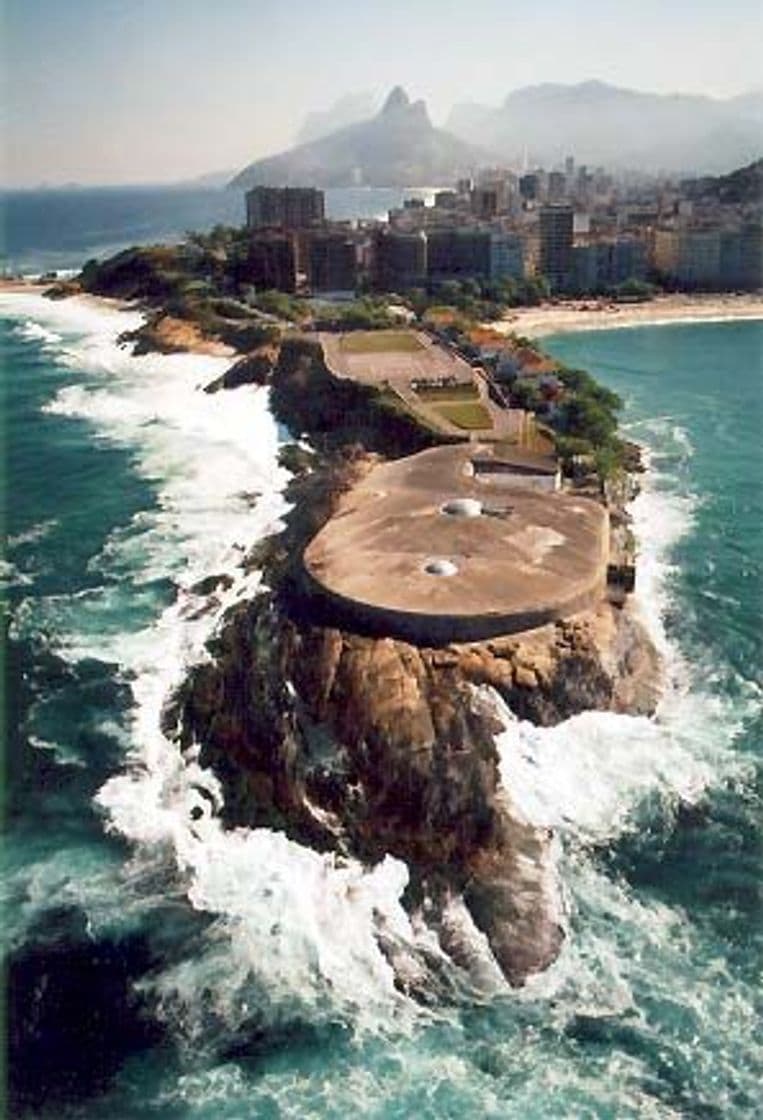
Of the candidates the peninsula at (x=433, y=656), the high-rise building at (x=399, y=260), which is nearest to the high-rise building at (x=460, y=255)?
the high-rise building at (x=399, y=260)

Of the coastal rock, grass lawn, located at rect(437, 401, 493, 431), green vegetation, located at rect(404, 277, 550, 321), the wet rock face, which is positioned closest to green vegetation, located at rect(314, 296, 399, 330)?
the coastal rock

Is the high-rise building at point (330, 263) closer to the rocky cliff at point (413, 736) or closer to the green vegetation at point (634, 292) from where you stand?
the green vegetation at point (634, 292)

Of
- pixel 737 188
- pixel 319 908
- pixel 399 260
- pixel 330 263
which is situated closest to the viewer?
pixel 319 908

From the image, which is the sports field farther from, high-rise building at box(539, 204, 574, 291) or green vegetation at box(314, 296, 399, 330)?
high-rise building at box(539, 204, 574, 291)

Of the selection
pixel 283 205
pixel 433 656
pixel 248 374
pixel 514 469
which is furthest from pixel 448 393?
pixel 283 205

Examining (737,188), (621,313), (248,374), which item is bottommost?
(621,313)

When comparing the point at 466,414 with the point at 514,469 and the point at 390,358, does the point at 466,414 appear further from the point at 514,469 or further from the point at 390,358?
the point at 390,358

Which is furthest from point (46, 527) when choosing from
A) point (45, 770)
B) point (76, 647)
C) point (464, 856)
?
point (464, 856)
